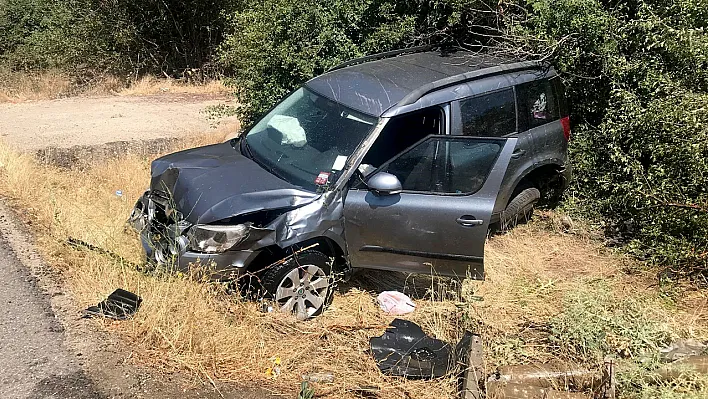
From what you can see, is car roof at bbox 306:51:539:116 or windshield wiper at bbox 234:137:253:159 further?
windshield wiper at bbox 234:137:253:159

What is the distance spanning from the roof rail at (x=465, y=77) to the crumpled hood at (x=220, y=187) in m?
1.30

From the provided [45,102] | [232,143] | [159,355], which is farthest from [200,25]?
[159,355]

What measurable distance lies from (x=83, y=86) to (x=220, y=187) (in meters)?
12.9

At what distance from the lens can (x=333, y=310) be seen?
4941mm

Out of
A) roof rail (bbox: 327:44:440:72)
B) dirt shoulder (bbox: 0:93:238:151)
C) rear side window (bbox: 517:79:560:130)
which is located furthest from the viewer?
dirt shoulder (bbox: 0:93:238:151)

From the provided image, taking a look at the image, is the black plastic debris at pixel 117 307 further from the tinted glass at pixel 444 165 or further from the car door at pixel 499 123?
the car door at pixel 499 123

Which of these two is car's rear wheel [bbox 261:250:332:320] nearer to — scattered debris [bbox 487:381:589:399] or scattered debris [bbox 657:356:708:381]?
scattered debris [bbox 487:381:589:399]

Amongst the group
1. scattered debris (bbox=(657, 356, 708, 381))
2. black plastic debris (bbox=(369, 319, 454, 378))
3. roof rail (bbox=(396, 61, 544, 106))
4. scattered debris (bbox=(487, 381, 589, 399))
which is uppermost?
roof rail (bbox=(396, 61, 544, 106))

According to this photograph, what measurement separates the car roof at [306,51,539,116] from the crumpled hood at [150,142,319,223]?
41.0 inches

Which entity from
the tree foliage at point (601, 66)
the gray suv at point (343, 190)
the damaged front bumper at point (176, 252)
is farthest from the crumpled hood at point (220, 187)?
the tree foliage at point (601, 66)

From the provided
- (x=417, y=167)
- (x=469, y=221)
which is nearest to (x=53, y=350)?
(x=417, y=167)

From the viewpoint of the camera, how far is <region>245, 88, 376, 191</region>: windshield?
4938 millimetres

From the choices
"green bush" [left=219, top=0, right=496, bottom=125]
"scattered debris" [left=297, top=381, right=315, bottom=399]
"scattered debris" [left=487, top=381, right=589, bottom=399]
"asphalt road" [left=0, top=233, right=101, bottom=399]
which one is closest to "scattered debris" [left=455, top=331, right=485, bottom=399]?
"scattered debris" [left=487, top=381, right=589, bottom=399]

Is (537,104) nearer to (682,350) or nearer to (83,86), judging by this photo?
(682,350)
